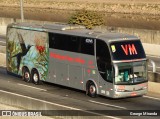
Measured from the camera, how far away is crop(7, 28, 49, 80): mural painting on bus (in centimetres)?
3316

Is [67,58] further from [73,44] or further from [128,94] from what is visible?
[128,94]

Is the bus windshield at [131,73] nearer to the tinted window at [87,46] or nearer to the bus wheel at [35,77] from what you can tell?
the tinted window at [87,46]

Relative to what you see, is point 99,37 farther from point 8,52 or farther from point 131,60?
point 8,52

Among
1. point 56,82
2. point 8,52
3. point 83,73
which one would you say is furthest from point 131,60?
point 8,52

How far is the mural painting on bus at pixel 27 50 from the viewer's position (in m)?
33.2

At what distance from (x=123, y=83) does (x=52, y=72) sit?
20.1 ft

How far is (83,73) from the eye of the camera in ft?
97.3

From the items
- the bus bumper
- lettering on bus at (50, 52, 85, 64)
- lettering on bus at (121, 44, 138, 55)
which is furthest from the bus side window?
lettering on bus at (50, 52, 85, 64)

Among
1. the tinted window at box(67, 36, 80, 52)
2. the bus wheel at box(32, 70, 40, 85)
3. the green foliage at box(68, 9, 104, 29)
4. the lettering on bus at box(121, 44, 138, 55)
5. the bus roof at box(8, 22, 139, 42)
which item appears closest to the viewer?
the lettering on bus at box(121, 44, 138, 55)

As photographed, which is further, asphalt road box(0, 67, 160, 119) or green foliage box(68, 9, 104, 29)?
green foliage box(68, 9, 104, 29)

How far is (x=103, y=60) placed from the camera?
2811cm

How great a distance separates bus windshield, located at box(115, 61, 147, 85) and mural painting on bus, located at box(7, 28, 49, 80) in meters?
6.77

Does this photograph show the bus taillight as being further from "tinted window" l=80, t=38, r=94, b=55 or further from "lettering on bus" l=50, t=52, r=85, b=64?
"lettering on bus" l=50, t=52, r=85, b=64

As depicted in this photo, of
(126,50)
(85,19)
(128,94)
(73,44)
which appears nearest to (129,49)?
(126,50)
